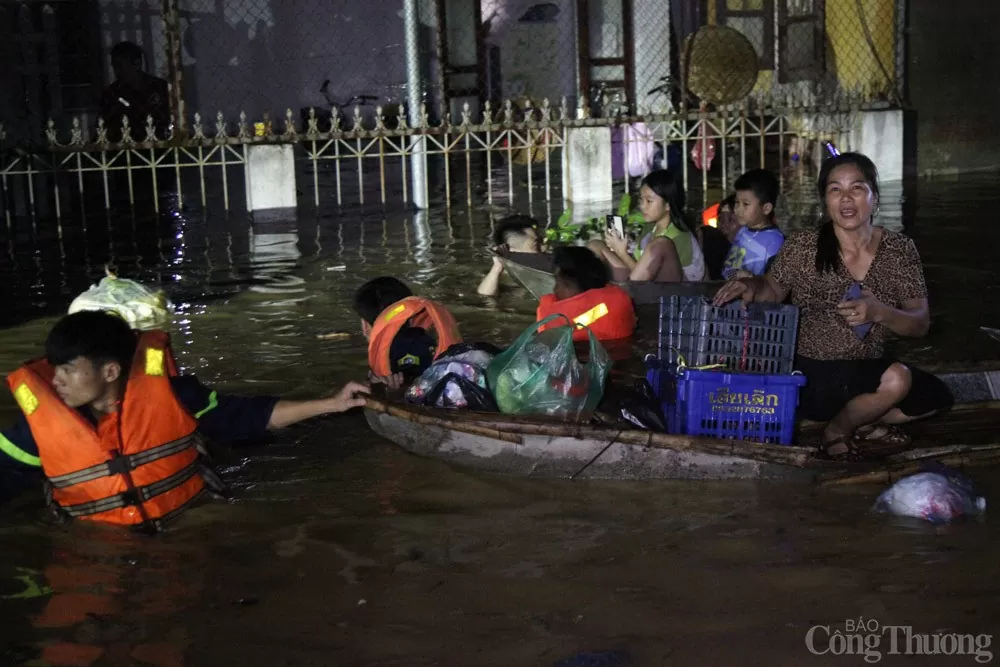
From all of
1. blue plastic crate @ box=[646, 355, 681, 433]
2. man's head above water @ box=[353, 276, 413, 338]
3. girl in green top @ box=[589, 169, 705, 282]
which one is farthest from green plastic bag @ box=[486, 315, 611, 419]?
girl in green top @ box=[589, 169, 705, 282]

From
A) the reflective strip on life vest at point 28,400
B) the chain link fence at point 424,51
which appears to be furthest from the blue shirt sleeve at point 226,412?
the chain link fence at point 424,51

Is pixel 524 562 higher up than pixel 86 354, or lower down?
lower down

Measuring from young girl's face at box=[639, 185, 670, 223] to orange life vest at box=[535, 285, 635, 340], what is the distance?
58 cm

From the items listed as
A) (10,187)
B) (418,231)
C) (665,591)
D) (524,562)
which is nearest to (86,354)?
(524,562)

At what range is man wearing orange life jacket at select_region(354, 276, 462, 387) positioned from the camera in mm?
5809

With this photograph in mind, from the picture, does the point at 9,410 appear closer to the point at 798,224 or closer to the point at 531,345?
the point at 531,345

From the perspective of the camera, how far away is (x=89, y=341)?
4160 millimetres

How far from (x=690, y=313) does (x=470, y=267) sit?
20.0 ft

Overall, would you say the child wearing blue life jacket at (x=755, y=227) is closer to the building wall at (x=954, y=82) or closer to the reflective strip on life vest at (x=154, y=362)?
the reflective strip on life vest at (x=154, y=362)

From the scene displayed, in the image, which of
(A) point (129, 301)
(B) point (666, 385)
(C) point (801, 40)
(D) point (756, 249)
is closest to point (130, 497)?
(B) point (666, 385)

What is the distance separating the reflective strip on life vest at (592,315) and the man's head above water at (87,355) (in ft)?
11.2

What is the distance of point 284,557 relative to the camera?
4363 millimetres

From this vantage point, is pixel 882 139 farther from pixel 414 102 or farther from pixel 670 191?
pixel 670 191

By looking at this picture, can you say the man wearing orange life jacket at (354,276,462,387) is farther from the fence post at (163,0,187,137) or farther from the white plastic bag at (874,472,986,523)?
the fence post at (163,0,187,137)
